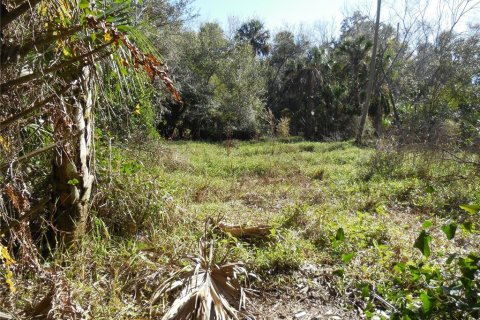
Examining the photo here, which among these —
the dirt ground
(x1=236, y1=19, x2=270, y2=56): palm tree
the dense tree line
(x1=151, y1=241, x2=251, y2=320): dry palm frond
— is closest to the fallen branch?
the dirt ground

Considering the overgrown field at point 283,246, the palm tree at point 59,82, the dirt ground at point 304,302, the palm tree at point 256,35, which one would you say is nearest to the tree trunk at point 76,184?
the palm tree at point 59,82

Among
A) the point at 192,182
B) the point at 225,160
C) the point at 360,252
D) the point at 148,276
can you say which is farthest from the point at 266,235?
the point at 225,160

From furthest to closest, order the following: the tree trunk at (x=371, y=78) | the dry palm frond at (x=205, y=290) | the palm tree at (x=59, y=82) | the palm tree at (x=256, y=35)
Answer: the palm tree at (x=256, y=35) → the tree trunk at (x=371, y=78) → the dry palm frond at (x=205, y=290) → the palm tree at (x=59, y=82)

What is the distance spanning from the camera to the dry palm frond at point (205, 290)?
7.94ft

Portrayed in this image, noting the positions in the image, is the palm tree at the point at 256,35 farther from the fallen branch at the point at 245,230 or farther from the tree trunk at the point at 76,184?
the tree trunk at the point at 76,184

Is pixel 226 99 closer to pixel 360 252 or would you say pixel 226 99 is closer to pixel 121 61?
pixel 360 252

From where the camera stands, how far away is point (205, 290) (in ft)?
8.52

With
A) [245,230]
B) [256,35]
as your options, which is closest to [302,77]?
[256,35]

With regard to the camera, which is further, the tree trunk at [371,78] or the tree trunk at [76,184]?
the tree trunk at [371,78]

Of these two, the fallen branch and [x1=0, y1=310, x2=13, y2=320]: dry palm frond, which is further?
the fallen branch

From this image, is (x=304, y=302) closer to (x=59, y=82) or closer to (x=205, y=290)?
(x=205, y=290)

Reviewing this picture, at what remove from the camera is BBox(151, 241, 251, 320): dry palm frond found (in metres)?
2.42

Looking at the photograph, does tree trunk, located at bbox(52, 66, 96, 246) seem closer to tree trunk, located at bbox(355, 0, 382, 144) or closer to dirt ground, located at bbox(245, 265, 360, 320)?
dirt ground, located at bbox(245, 265, 360, 320)

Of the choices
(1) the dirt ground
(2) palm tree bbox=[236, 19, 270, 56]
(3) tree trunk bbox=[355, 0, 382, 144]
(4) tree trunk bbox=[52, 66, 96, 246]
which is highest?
(2) palm tree bbox=[236, 19, 270, 56]
